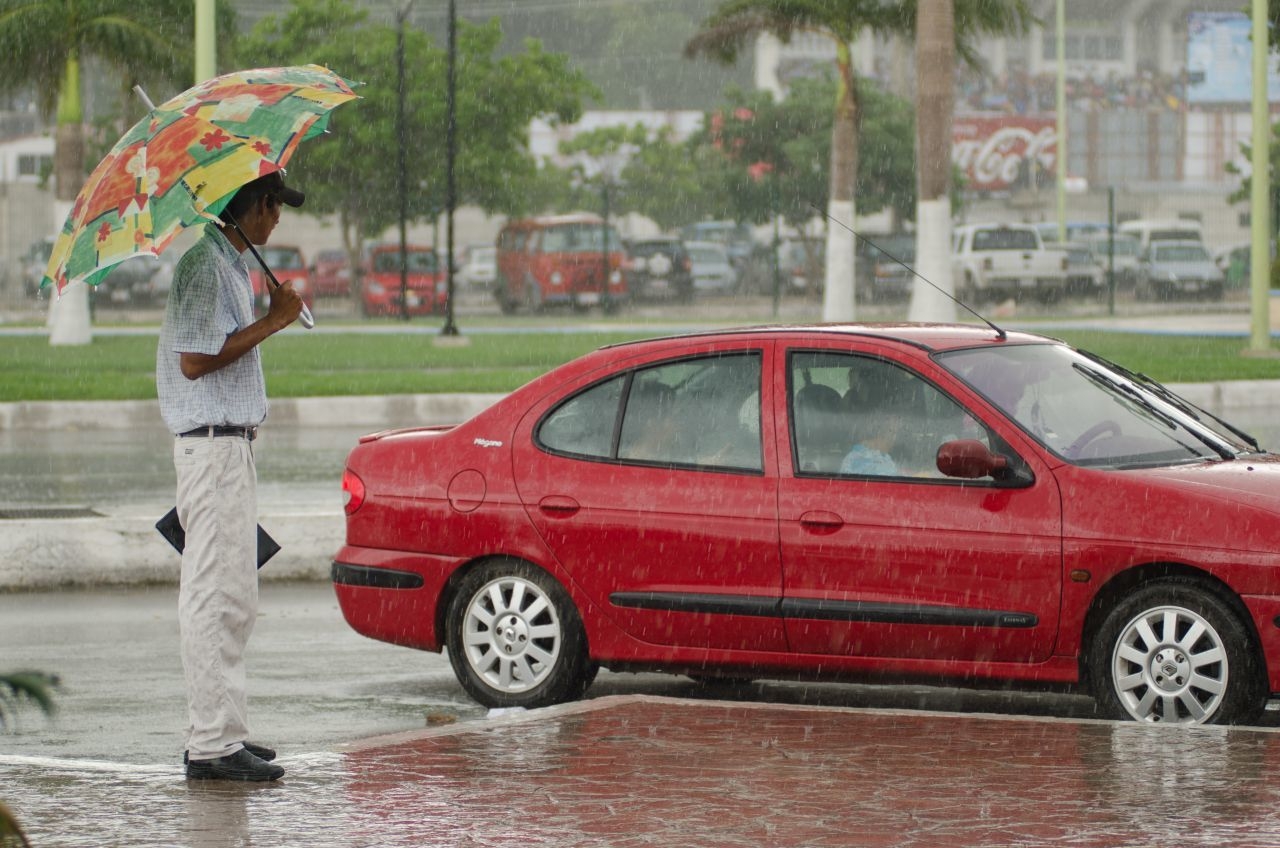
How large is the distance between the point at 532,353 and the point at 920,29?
21.8 feet

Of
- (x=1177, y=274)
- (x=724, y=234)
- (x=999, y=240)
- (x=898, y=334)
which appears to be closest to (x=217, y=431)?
(x=898, y=334)

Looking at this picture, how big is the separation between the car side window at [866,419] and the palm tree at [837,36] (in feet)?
80.4

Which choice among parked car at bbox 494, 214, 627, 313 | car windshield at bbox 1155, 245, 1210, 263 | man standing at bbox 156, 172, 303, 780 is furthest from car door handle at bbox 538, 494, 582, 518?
car windshield at bbox 1155, 245, 1210, 263

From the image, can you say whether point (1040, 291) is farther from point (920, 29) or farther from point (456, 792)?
point (456, 792)

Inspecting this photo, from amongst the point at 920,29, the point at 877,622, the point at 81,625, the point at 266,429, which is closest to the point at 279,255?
the point at 920,29

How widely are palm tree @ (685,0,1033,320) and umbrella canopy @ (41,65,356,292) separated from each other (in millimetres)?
25871

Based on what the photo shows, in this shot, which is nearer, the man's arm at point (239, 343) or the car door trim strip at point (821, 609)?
the man's arm at point (239, 343)

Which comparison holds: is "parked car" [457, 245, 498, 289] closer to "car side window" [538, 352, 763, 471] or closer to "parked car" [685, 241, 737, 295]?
"parked car" [685, 241, 737, 295]

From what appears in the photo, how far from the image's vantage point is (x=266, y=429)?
67.5ft

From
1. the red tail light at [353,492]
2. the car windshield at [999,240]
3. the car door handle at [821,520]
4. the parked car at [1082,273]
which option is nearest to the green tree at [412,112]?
the car windshield at [999,240]

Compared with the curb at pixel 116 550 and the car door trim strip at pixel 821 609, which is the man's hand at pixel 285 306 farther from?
the curb at pixel 116 550

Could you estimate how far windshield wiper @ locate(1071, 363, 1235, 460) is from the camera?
25.4ft

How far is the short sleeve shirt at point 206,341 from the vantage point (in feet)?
20.1

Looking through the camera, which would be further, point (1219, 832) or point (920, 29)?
point (920, 29)
